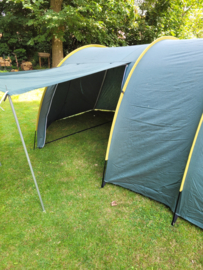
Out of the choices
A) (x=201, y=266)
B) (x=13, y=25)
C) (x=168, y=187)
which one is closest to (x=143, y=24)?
(x=13, y=25)

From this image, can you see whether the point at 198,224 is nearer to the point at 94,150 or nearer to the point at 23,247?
the point at 23,247

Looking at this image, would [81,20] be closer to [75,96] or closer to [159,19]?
[75,96]

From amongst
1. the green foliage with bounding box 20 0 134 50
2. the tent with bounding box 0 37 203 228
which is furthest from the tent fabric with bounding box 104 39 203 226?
the green foliage with bounding box 20 0 134 50

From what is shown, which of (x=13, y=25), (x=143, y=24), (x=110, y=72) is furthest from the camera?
(x=13, y=25)

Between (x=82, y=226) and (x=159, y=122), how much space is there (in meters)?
1.52

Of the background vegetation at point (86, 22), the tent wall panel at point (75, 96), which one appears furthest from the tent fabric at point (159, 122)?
the background vegetation at point (86, 22)

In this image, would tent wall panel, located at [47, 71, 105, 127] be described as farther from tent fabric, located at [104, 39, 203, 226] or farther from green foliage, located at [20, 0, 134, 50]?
green foliage, located at [20, 0, 134, 50]

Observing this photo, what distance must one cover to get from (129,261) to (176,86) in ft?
6.35

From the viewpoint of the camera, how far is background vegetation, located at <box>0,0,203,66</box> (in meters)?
7.78

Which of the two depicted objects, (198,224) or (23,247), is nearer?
(23,247)

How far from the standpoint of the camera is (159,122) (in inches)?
92.7

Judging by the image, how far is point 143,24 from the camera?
33.5ft

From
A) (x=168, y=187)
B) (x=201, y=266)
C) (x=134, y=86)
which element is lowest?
(x=201, y=266)

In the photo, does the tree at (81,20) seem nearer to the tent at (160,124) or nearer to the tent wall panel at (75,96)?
the tent wall panel at (75,96)
